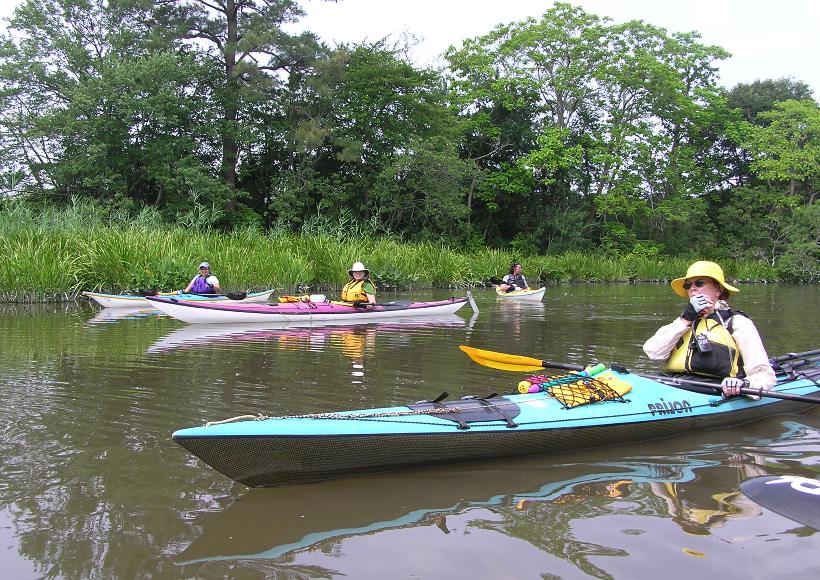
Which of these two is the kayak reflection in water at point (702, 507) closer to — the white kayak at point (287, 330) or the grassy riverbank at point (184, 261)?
the white kayak at point (287, 330)

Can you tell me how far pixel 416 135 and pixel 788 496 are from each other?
23.7 metres

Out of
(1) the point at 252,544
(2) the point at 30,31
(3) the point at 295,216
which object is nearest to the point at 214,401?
(1) the point at 252,544

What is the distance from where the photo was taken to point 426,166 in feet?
79.5

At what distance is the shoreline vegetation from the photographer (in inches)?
487

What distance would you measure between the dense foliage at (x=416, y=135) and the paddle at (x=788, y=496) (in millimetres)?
16057

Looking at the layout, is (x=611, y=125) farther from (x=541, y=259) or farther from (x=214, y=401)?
(x=214, y=401)

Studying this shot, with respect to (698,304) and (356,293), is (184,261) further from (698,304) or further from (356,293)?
(698,304)

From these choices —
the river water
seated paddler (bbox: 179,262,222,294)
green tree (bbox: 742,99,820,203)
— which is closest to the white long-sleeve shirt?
the river water

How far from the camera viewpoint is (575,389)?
4.26 metres

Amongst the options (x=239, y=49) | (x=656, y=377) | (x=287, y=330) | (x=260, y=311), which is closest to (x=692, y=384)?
(x=656, y=377)

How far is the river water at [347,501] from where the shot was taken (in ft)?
8.84

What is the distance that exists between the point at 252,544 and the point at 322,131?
20.6m

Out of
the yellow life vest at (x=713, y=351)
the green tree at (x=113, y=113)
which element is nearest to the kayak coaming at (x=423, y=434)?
the yellow life vest at (x=713, y=351)

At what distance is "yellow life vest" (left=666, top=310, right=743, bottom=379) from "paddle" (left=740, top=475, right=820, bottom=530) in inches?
43.9
